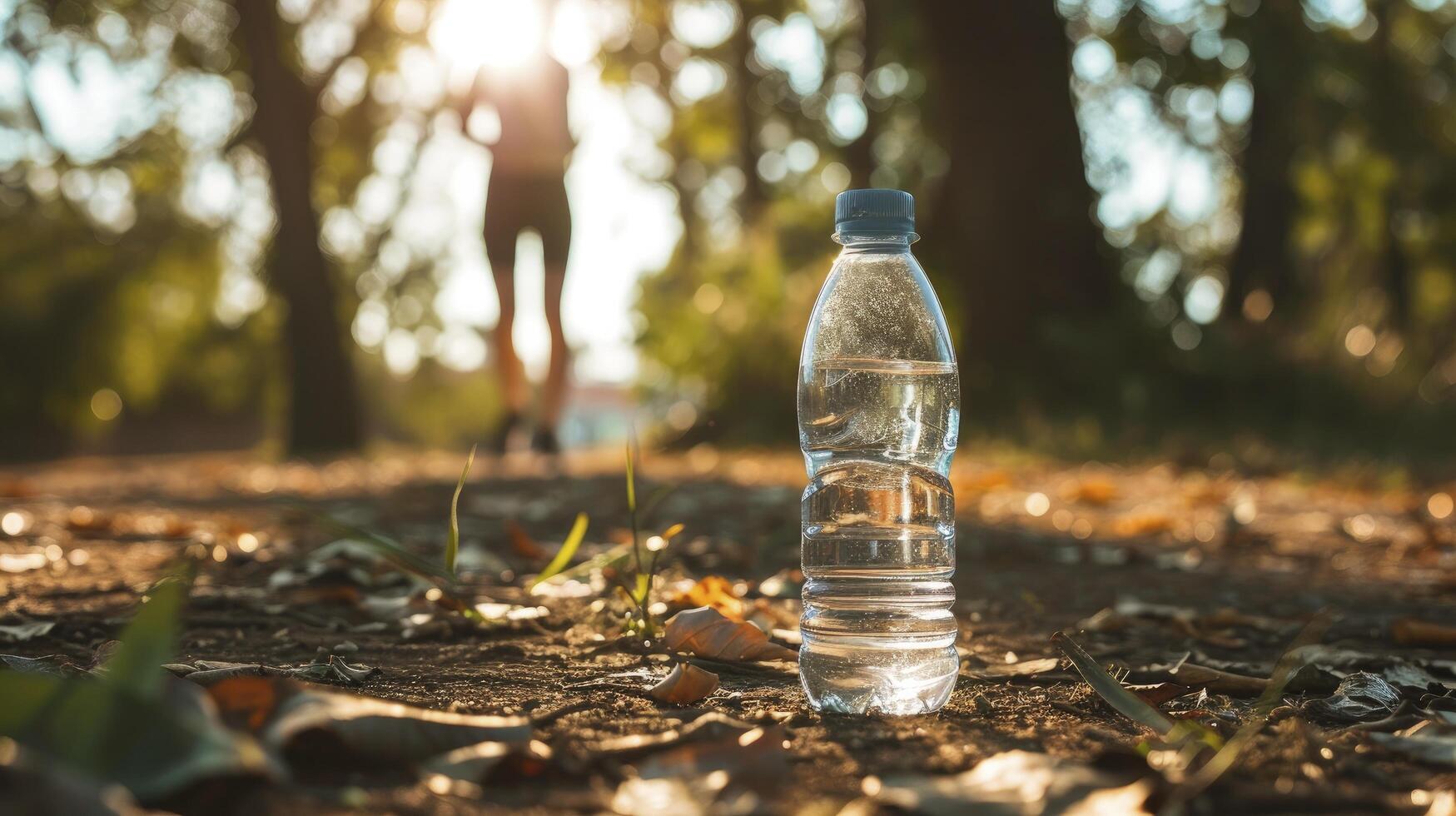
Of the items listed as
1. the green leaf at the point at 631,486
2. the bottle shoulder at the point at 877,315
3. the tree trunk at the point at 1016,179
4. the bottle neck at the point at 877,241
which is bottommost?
the green leaf at the point at 631,486

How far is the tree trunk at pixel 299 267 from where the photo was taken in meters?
11.8

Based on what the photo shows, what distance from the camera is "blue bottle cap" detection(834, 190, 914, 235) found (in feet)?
6.95

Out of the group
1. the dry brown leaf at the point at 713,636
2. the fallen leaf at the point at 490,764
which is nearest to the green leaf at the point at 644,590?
the dry brown leaf at the point at 713,636

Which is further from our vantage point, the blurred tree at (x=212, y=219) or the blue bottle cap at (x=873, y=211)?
the blurred tree at (x=212, y=219)

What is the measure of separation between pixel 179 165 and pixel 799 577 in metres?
16.9

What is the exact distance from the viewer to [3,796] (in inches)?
40.4

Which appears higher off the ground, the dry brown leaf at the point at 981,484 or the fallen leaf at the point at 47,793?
the fallen leaf at the point at 47,793

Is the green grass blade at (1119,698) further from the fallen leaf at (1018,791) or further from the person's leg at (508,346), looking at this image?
the person's leg at (508,346)

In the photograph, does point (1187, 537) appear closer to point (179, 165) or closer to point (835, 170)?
point (179, 165)

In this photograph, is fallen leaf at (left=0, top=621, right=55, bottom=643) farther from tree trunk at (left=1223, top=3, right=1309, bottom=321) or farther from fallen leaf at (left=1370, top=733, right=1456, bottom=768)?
tree trunk at (left=1223, top=3, right=1309, bottom=321)

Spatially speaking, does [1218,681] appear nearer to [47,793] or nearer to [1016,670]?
[1016,670]

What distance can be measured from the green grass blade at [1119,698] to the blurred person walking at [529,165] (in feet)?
19.5

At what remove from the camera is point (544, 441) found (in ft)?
25.7

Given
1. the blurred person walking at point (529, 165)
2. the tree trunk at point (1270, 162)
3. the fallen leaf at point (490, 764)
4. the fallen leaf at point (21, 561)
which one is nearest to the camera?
the fallen leaf at point (490, 764)
